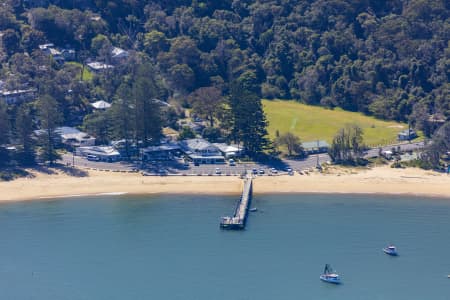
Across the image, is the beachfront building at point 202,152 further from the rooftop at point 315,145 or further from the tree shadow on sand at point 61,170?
the tree shadow on sand at point 61,170

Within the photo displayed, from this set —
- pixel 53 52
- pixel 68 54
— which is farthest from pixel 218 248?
pixel 68 54

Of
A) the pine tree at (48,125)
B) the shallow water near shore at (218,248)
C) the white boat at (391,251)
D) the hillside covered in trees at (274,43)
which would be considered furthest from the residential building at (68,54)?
the white boat at (391,251)

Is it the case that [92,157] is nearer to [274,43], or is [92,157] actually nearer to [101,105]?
[101,105]

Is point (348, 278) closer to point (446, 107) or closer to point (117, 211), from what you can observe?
point (117, 211)

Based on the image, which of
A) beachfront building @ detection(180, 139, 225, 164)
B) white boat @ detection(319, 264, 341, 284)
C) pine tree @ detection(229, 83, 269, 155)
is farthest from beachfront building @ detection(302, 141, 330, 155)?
white boat @ detection(319, 264, 341, 284)

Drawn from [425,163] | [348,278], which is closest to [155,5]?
[425,163]
